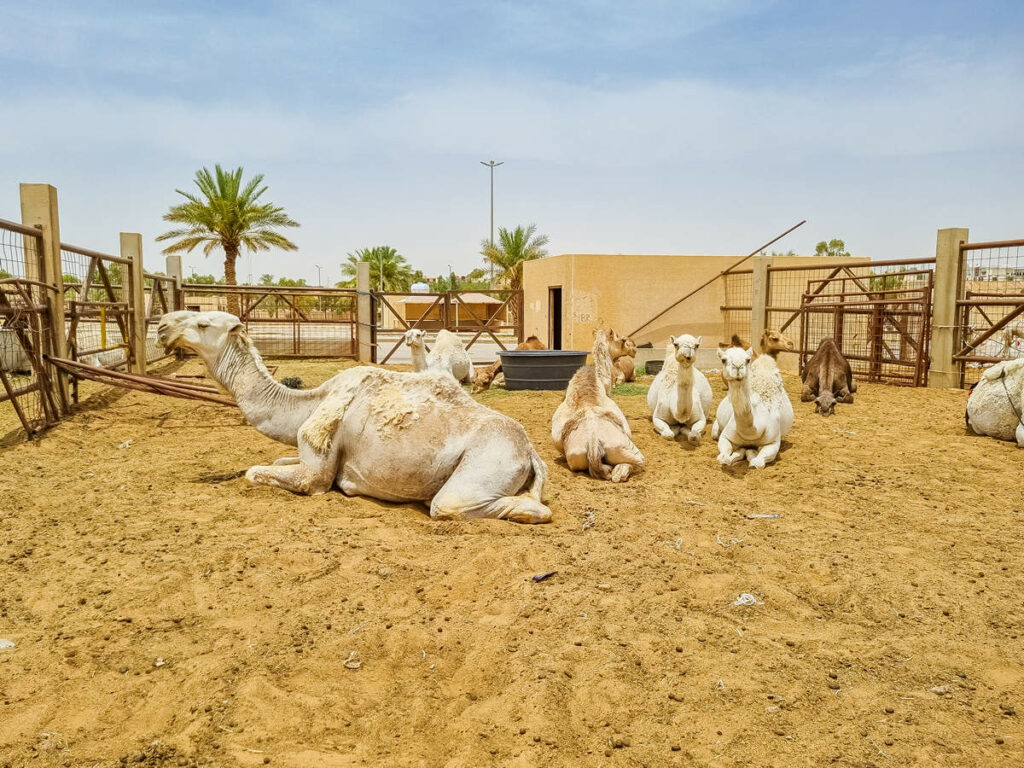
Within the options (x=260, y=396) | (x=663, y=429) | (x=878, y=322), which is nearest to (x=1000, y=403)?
(x=663, y=429)

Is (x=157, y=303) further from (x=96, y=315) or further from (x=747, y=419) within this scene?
(x=747, y=419)

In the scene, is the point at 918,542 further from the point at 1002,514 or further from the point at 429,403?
the point at 429,403

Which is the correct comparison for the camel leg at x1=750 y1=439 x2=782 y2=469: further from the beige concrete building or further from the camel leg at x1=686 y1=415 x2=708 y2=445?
the beige concrete building

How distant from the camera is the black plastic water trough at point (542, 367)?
13898mm

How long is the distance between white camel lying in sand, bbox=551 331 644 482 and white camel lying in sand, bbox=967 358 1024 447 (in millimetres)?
4642

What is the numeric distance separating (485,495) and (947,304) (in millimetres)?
11547

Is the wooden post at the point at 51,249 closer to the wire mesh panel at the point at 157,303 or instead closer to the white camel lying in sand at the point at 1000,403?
the wire mesh panel at the point at 157,303

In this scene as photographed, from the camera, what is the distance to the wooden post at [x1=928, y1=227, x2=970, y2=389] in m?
13.3

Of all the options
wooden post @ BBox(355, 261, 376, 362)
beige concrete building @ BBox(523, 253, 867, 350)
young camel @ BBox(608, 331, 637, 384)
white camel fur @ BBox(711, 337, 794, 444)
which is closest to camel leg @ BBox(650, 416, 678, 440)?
white camel fur @ BBox(711, 337, 794, 444)

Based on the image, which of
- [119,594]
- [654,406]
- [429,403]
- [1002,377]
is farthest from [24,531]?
[1002,377]

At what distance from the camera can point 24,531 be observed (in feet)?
15.7

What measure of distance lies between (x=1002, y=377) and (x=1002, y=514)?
3821mm

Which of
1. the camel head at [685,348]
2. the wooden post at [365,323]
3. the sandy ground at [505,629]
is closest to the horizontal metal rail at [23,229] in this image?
the sandy ground at [505,629]

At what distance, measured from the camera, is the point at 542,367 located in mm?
13945
